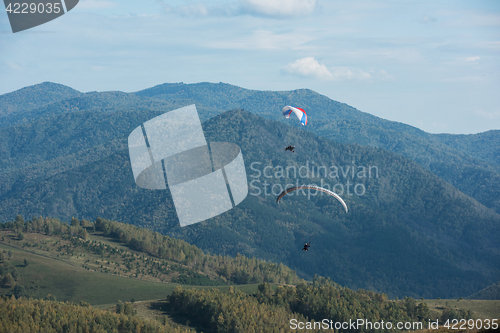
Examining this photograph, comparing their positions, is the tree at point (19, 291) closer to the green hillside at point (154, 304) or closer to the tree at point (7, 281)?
the green hillside at point (154, 304)

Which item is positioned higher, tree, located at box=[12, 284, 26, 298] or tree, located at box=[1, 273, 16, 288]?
tree, located at box=[1, 273, 16, 288]

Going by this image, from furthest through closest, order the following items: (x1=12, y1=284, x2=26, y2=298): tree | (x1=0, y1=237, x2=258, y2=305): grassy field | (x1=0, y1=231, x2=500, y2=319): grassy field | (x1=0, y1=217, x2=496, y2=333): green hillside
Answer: (x1=0, y1=231, x2=500, y2=319): grassy field, (x1=0, y1=237, x2=258, y2=305): grassy field, (x1=12, y1=284, x2=26, y2=298): tree, (x1=0, y1=217, x2=496, y2=333): green hillside

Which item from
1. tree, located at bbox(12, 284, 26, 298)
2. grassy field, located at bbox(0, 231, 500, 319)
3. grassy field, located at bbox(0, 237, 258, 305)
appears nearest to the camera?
tree, located at bbox(12, 284, 26, 298)

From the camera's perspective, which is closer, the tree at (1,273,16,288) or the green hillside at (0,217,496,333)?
the green hillside at (0,217,496,333)

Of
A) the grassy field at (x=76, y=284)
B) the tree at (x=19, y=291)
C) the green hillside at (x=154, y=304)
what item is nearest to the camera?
the green hillside at (x=154, y=304)

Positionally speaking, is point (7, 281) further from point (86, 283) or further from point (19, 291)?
point (86, 283)

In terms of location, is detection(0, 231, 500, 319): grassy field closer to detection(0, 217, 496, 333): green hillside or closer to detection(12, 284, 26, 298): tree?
detection(0, 217, 496, 333): green hillside

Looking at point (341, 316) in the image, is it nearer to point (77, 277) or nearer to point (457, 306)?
point (457, 306)

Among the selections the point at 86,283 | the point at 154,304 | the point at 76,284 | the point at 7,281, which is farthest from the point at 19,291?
the point at 154,304

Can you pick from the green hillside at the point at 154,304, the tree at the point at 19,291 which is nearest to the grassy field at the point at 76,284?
the green hillside at the point at 154,304

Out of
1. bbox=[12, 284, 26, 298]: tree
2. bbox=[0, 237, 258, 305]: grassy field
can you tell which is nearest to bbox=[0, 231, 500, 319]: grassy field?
bbox=[0, 237, 258, 305]: grassy field

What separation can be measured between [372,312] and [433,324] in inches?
924

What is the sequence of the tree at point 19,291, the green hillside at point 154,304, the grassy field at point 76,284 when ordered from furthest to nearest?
1. the grassy field at point 76,284
2. the tree at point 19,291
3. the green hillside at point 154,304

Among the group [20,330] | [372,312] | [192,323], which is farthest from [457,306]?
[20,330]
